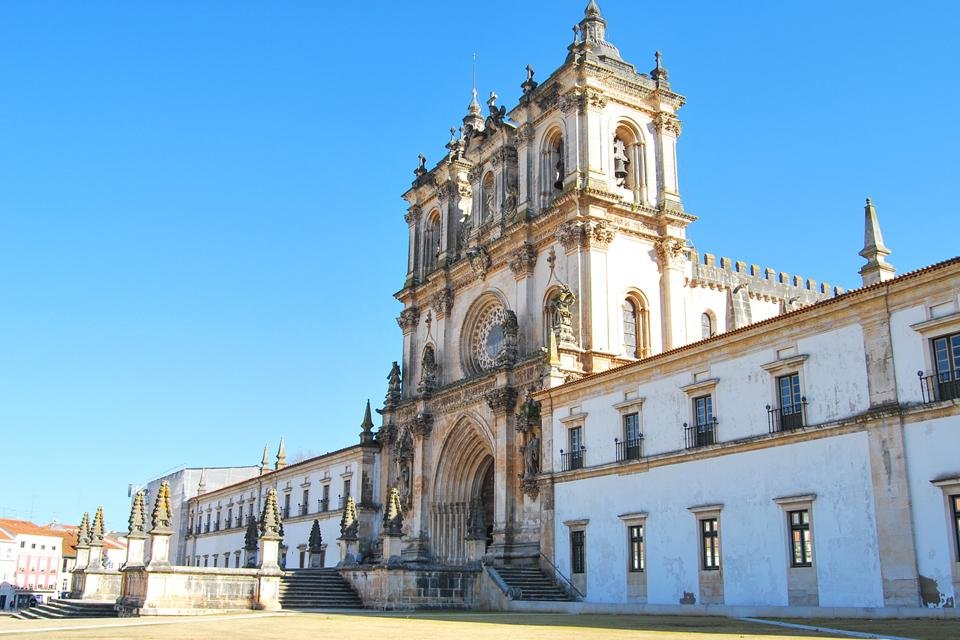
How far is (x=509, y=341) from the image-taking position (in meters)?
41.4

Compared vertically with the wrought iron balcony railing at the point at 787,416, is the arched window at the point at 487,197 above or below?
above

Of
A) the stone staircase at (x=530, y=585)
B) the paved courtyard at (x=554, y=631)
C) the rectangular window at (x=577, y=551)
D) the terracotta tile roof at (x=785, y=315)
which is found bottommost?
the paved courtyard at (x=554, y=631)

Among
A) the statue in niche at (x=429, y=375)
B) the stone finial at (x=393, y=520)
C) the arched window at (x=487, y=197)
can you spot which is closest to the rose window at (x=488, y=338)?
Answer: the statue in niche at (x=429, y=375)

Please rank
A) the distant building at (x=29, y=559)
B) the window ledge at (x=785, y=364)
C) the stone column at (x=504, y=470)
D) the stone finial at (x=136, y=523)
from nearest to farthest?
the window ledge at (x=785, y=364) < the stone finial at (x=136, y=523) < the stone column at (x=504, y=470) < the distant building at (x=29, y=559)

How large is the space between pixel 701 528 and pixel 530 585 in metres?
7.98

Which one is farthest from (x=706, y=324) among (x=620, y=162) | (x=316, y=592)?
(x=316, y=592)

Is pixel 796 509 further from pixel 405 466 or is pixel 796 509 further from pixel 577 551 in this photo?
pixel 405 466

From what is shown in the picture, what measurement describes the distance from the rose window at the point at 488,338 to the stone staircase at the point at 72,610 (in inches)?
763

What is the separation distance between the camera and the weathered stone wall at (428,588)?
3444 centimetres

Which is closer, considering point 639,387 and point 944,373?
point 944,373

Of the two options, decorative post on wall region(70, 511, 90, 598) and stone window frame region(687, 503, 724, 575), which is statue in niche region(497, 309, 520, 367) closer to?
stone window frame region(687, 503, 724, 575)

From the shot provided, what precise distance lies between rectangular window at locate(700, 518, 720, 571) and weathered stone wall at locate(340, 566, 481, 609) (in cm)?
1005

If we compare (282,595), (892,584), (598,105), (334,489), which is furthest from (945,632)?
(334,489)

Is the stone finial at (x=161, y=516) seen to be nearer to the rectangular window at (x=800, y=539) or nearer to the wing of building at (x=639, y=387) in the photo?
the wing of building at (x=639, y=387)
